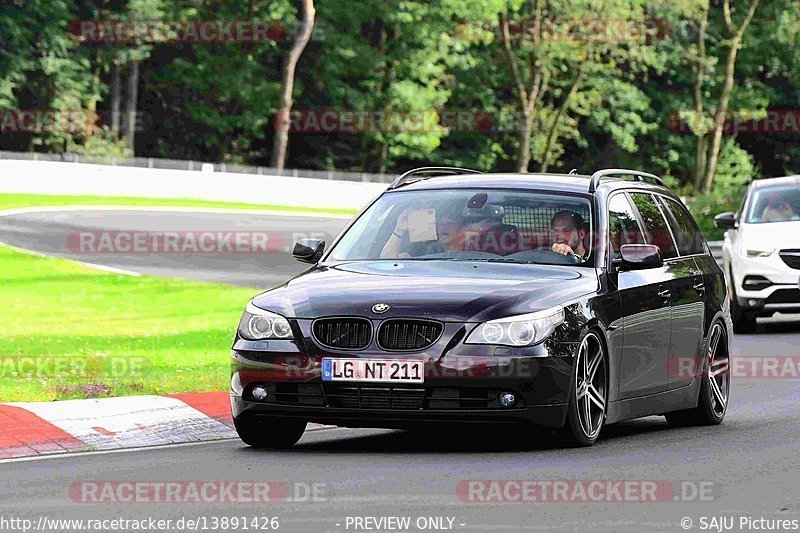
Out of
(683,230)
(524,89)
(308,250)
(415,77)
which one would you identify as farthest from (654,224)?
(524,89)

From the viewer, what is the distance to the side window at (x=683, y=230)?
495 inches

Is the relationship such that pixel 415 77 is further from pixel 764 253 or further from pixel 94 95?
pixel 764 253

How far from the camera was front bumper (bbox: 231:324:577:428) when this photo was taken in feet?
32.1

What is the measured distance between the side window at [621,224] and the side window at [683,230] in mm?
621

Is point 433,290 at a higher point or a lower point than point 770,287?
higher

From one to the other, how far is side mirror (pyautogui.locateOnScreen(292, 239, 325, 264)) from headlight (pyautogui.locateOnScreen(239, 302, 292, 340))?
1.13 meters

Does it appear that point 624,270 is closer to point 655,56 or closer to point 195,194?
point 195,194

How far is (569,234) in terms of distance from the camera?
11109mm

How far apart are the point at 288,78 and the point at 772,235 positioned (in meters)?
48.5

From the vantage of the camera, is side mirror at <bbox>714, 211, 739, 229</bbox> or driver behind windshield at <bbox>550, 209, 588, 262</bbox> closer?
driver behind windshield at <bbox>550, 209, 588, 262</bbox>

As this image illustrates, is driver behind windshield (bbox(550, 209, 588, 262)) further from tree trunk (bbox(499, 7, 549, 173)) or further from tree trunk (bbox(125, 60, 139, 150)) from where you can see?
tree trunk (bbox(499, 7, 549, 173))

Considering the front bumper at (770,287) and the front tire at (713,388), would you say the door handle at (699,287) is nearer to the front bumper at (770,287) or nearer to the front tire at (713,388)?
the front tire at (713,388)

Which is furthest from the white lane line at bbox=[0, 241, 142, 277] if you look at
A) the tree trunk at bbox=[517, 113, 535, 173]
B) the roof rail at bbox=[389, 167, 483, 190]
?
the tree trunk at bbox=[517, 113, 535, 173]

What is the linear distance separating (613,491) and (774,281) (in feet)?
43.6
